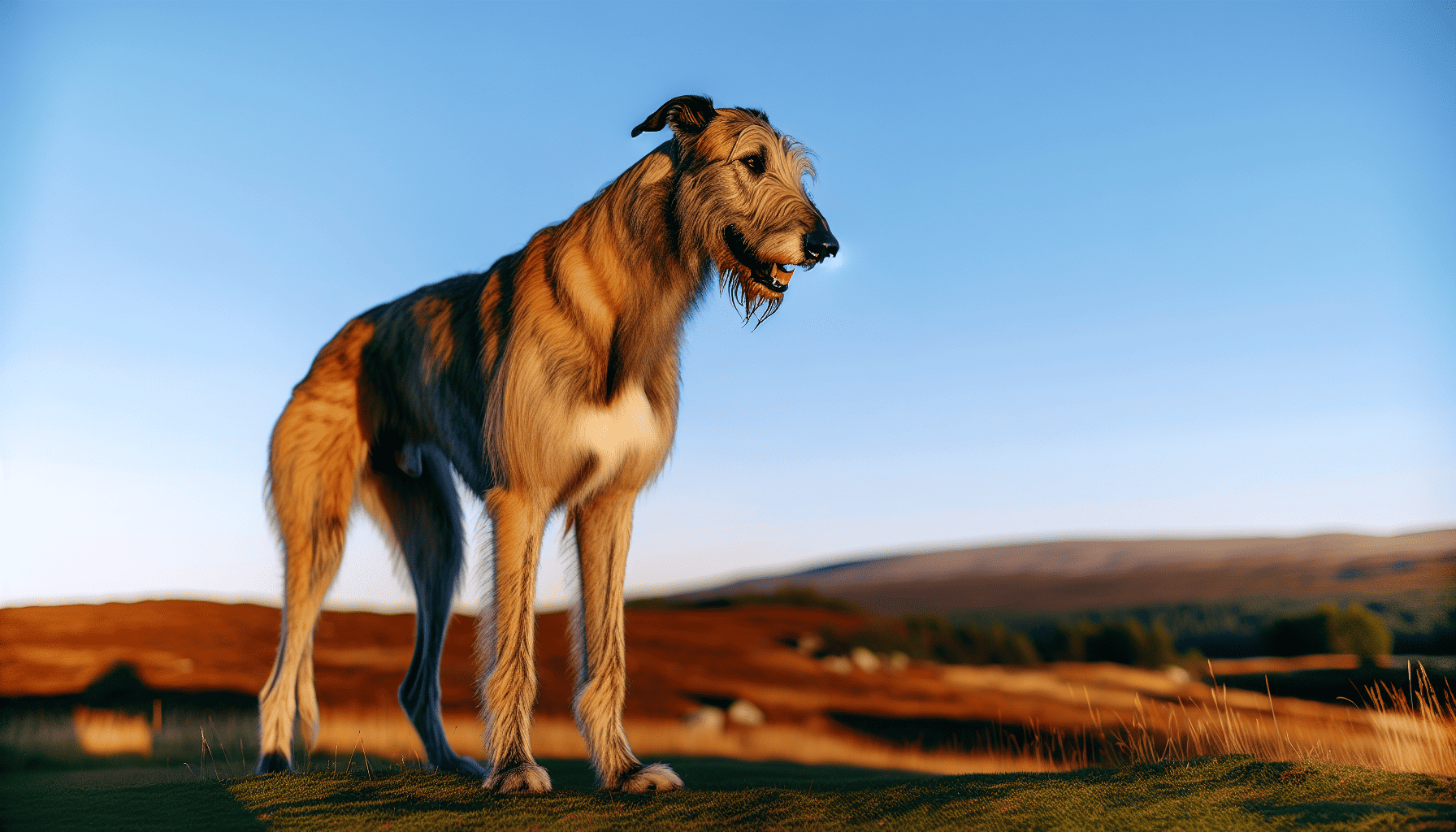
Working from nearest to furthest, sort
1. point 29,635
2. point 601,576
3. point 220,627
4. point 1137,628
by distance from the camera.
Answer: point 601,576, point 29,635, point 220,627, point 1137,628

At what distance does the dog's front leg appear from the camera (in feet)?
15.0

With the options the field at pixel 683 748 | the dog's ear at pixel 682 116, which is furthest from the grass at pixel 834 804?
the dog's ear at pixel 682 116

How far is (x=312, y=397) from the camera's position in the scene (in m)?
6.22

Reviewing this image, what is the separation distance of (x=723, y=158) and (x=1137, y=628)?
14.1 metres

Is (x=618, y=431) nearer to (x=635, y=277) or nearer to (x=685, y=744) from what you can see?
(x=635, y=277)

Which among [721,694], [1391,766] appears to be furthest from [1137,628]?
[1391,766]

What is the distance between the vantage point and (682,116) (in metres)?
4.85

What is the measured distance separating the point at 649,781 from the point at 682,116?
11.5ft

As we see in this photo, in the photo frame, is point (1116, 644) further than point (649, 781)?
Yes

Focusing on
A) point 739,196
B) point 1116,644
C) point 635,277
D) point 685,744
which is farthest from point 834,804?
point 1116,644

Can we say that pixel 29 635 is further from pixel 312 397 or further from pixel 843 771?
pixel 843 771

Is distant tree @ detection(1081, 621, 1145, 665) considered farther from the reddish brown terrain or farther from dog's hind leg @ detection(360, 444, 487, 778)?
dog's hind leg @ detection(360, 444, 487, 778)

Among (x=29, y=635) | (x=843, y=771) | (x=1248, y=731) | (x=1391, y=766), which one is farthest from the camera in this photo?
(x=29, y=635)

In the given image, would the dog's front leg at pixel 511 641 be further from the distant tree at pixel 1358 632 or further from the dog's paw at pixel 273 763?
the distant tree at pixel 1358 632
